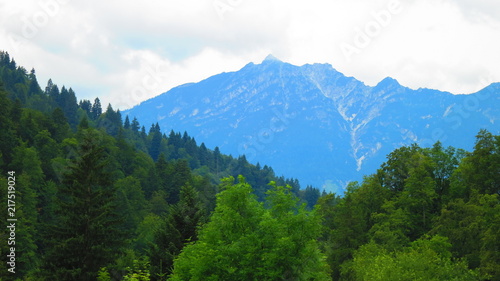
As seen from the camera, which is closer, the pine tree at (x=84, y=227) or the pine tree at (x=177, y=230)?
the pine tree at (x=84, y=227)

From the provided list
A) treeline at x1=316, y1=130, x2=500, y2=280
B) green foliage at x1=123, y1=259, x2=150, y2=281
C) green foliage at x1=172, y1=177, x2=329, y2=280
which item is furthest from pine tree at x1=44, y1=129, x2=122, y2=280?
treeline at x1=316, y1=130, x2=500, y2=280

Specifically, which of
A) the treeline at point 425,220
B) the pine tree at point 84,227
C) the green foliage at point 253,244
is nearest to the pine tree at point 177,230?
the pine tree at point 84,227

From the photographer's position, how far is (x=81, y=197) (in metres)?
28.4

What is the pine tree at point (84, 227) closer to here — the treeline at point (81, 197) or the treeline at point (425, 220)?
the treeline at point (81, 197)

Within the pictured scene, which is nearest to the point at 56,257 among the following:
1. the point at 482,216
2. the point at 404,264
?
the point at 404,264

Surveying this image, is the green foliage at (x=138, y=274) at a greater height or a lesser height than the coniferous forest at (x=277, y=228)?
lesser

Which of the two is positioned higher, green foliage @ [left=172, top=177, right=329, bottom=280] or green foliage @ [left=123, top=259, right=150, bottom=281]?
green foliage @ [left=172, top=177, right=329, bottom=280]

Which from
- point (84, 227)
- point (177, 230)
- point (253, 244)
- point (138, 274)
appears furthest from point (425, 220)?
point (138, 274)

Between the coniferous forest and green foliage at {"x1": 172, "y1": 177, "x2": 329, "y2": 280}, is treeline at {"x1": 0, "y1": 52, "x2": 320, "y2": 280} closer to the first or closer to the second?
the coniferous forest

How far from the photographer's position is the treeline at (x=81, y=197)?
2748cm

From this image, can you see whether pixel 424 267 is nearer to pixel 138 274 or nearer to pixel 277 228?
pixel 277 228

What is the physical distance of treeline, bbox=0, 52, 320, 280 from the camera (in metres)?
27.5

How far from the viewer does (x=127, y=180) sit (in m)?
95.3

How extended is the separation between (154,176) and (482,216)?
8741cm
